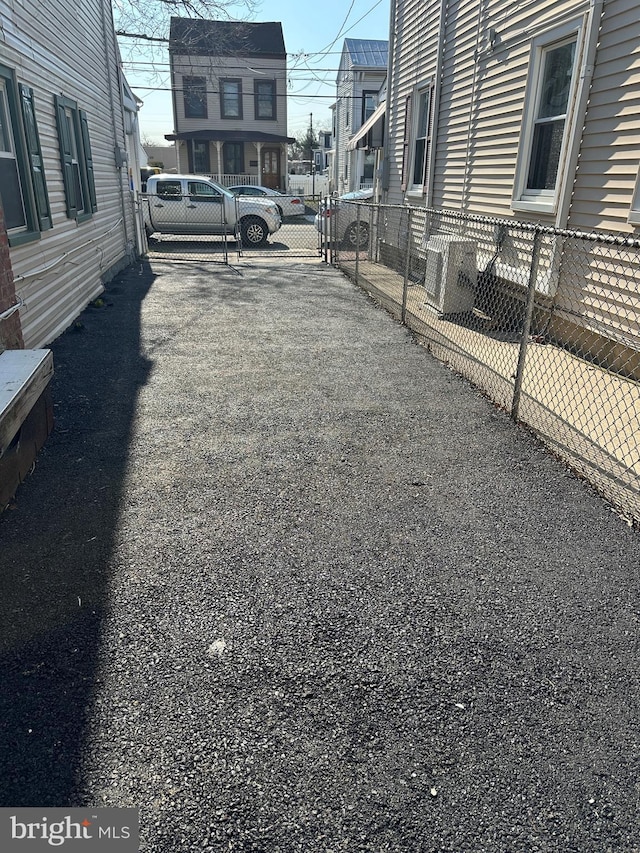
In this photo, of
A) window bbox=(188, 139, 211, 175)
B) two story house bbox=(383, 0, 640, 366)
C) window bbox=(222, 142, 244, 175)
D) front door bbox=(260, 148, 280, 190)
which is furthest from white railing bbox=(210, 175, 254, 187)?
two story house bbox=(383, 0, 640, 366)

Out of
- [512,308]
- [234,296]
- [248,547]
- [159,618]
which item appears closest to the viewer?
[159,618]

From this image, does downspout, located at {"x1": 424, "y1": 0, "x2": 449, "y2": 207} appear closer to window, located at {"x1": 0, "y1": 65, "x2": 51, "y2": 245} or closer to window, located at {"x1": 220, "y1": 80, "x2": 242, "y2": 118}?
window, located at {"x1": 0, "y1": 65, "x2": 51, "y2": 245}

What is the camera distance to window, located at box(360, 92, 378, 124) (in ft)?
84.9

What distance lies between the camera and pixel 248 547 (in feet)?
9.97

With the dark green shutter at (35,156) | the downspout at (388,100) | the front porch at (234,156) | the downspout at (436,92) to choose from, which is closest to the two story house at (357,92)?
the front porch at (234,156)

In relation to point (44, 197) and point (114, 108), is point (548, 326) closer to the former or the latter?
point (44, 197)

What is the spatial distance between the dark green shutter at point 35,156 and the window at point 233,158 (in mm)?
25272

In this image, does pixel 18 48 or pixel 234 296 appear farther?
pixel 234 296

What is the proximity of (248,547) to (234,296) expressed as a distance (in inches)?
302

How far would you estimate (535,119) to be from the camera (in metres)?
6.72

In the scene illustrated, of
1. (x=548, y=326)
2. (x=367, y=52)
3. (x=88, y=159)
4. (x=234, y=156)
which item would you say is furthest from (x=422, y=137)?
(x=234, y=156)

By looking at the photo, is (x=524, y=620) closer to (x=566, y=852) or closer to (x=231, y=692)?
(x=566, y=852)

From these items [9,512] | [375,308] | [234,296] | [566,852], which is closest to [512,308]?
[375,308]
